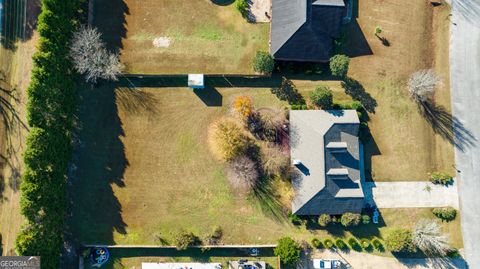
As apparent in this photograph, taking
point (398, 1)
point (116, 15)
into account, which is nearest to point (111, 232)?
point (116, 15)

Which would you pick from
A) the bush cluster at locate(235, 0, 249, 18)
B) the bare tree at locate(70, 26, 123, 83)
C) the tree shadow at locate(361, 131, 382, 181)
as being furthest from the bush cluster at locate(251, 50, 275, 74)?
the bare tree at locate(70, 26, 123, 83)

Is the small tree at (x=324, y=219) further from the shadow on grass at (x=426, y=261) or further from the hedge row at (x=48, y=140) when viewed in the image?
the hedge row at (x=48, y=140)

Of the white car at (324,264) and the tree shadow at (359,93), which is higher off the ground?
the tree shadow at (359,93)

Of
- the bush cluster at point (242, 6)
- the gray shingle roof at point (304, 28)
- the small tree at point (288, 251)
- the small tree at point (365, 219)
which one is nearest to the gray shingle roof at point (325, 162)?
the small tree at point (365, 219)

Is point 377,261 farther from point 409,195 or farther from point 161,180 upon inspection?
point 161,180

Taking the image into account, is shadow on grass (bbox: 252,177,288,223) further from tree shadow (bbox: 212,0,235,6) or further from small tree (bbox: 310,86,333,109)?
tree shadow (bbox: 212,0,235,6)
